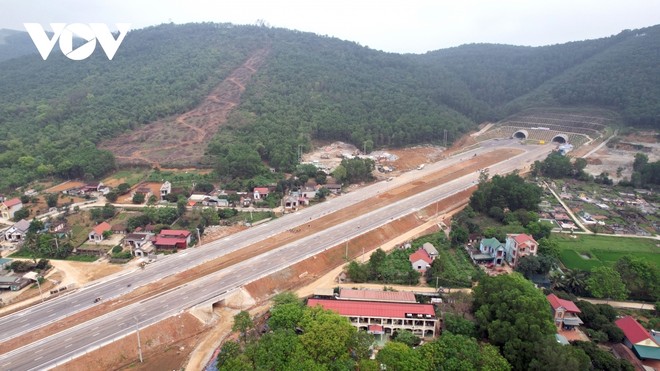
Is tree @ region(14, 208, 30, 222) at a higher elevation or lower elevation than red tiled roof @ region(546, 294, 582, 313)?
higher

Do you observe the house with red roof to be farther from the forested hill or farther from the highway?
the forested hill

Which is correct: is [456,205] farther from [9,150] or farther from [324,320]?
[9,150]

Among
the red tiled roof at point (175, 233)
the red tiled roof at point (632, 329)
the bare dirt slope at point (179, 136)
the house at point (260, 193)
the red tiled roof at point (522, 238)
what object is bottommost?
the red tiled roof at point (632, 329)

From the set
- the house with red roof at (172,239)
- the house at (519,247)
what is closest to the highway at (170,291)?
the house with red roof at (172,239)

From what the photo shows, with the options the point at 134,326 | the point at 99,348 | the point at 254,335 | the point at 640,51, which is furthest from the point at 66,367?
the point at 640,51

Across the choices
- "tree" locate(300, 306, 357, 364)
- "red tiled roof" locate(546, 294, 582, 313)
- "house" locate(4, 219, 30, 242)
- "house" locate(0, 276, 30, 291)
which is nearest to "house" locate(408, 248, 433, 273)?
"red tiled roof" locate(546, 294, 582, 313)

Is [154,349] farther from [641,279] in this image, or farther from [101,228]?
[641,279]

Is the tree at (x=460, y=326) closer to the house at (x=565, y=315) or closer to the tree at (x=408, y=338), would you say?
the tree at (x=408, y=338)

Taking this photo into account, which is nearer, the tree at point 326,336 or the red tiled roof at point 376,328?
the tree at point 326,336
